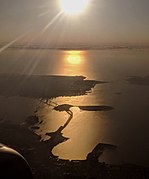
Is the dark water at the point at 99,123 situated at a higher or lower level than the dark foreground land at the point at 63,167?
higher

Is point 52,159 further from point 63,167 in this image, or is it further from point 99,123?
point 99,123

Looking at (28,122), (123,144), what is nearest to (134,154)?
(123,144)

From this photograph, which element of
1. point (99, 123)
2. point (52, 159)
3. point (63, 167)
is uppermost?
point (99, 123)

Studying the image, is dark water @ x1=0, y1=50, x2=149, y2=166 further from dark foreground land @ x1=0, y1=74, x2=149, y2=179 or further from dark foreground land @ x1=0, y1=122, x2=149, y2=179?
dark foreground land @ x1=0, y1=122, x2=149, y2=179

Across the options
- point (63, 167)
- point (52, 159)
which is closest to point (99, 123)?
point (52, 159)

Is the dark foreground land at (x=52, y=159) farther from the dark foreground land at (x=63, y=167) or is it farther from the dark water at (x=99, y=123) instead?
the dark water at (x=99, y=123)

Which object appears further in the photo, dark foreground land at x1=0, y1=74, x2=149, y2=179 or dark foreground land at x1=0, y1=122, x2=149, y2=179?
dark foreground land at x1=0, y1=74, x2=149, y2=179

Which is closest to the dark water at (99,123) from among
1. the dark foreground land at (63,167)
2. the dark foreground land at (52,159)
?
the dark foreground land at (52,159)

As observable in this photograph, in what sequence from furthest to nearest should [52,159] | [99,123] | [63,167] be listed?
[99,123]
[52,159]
[63,167]

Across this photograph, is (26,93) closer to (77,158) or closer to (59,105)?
(59,105)

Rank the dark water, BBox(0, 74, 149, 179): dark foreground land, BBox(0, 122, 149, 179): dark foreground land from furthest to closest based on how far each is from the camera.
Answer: the dark water, BBox(0, 74, 149, 179): dark foreground land, BBox(0, 122, 149, 179): dark foreground land

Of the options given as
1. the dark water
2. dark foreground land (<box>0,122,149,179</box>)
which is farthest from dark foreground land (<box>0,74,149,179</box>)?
the dark water

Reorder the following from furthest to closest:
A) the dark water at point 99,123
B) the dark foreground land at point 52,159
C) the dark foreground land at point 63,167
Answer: the dark water at point 99,123
the dark foreground land at point 52,159
the dark foreground land at point 63,167
